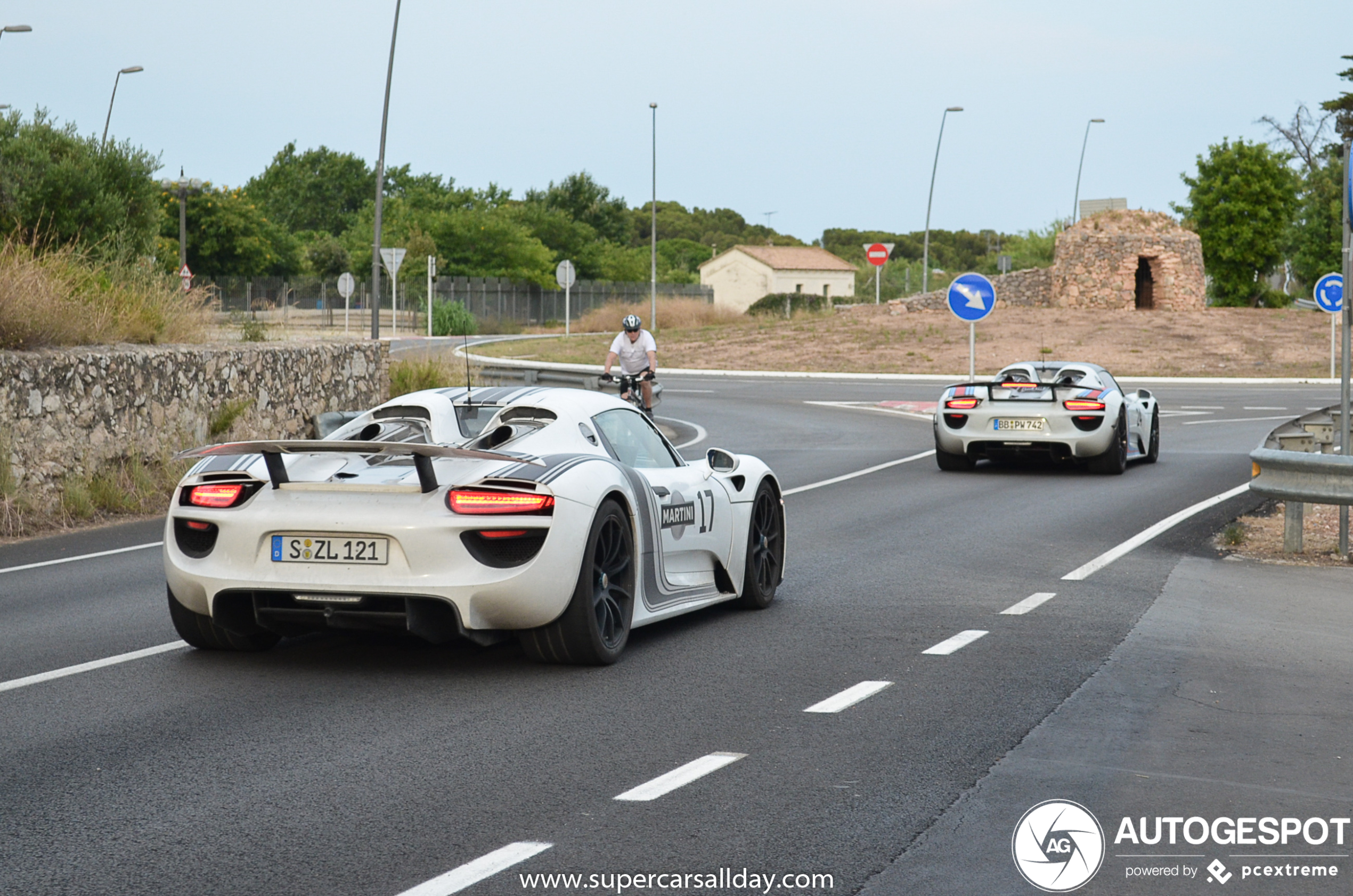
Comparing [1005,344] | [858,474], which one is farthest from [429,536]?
[1005,344]

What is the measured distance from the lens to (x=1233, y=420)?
27.0 m

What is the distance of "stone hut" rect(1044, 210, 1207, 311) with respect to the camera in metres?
60.3

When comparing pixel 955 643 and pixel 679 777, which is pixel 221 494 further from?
pixel 955 643

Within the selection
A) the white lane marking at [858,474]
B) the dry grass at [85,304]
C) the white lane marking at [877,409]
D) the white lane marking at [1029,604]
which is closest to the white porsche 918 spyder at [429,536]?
the white lane marking at [1029,604]

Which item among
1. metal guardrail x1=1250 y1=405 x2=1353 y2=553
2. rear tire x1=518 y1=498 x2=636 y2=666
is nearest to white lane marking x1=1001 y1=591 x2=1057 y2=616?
metal guardrail x1=1250 y1=405 x2=1353 y2=553

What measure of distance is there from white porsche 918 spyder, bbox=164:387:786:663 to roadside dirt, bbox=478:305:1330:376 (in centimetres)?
3709

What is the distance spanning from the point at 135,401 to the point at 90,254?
7921mm

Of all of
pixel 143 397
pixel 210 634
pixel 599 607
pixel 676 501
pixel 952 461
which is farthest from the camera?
pixel 952 461

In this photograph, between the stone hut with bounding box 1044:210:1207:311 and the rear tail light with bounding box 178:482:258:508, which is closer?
the rear tail light with bounding box 178:482:258:508

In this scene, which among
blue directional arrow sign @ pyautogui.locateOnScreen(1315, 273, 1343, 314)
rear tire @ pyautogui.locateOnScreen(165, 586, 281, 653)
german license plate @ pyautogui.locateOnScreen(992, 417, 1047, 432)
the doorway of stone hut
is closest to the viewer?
rear tire @ pyautogui.locateOnScreen(165, 586, 281, 653)

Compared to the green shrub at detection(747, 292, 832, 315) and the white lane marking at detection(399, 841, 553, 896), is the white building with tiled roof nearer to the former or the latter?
the green shrub at detection(747, 292, 832, 315)

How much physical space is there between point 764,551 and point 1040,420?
898 cm

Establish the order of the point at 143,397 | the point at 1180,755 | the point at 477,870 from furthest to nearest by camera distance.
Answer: the point at 143,397, the point at 1180,755, the point at 477,870

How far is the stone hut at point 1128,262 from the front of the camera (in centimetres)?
6034
